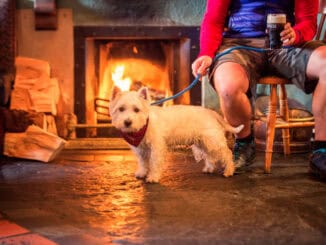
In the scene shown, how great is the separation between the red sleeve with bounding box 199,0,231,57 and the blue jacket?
0.06m

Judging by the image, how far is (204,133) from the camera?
9.13ft

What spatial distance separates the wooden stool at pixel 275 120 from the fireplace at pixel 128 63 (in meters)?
1.04

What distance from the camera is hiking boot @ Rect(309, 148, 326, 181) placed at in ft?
8.79

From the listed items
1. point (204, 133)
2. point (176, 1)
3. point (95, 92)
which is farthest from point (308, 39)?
point (95, 92)

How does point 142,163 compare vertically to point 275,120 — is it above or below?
below

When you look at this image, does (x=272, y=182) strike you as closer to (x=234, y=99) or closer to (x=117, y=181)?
(x=234, y=99)

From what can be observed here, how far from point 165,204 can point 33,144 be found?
1.45 meters

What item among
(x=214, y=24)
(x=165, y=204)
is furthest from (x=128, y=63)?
(x=165, y=204)

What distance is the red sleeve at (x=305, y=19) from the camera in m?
2.75

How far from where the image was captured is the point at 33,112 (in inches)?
146

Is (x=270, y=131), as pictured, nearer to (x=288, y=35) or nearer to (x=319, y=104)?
(x=319, y=104)

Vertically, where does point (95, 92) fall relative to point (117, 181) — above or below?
above

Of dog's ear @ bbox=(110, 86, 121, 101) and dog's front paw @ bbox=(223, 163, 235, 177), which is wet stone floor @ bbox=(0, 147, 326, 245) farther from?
dog's ear @ bbox=(110, 86, 121, 101)

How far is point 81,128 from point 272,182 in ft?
6.86
